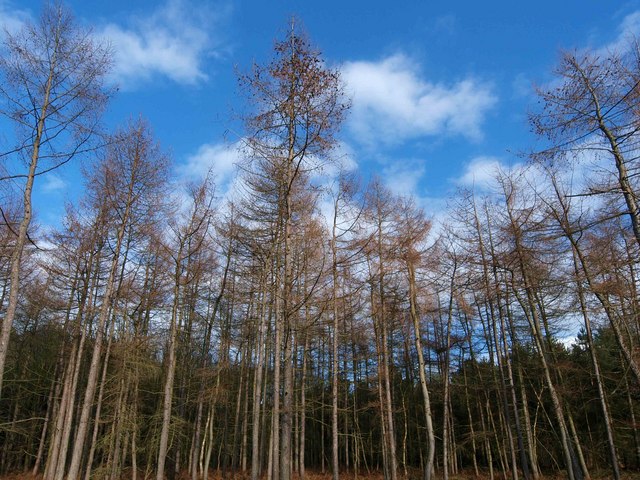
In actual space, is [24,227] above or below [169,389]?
above

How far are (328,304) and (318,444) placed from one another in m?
28.7

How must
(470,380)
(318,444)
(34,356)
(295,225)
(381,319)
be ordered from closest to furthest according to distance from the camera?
(295,225) < (381,319) < (34,356) < (470,380) < (318,444)

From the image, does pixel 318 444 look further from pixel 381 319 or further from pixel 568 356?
pixel 381 319

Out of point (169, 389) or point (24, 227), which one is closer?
point (24, 227)

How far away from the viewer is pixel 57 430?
1337 centimetres

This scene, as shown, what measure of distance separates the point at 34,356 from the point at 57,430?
911cm

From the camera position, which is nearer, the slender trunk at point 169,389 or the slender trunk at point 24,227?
the slender trunk at point 24,227

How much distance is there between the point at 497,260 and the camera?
12.3 m

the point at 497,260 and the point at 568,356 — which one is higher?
the point at 497,260

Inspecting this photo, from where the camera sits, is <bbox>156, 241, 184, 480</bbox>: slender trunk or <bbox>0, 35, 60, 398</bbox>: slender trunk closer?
<bbox>0, 35, 60, 398</bbox>: slender trunk

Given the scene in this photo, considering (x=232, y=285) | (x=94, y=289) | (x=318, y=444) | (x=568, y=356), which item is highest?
(x=232, y=285)

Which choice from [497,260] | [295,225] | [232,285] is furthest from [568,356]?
[295,225]

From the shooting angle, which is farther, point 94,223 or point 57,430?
point 57,430

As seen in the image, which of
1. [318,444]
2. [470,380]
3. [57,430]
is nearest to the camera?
[57,430]
